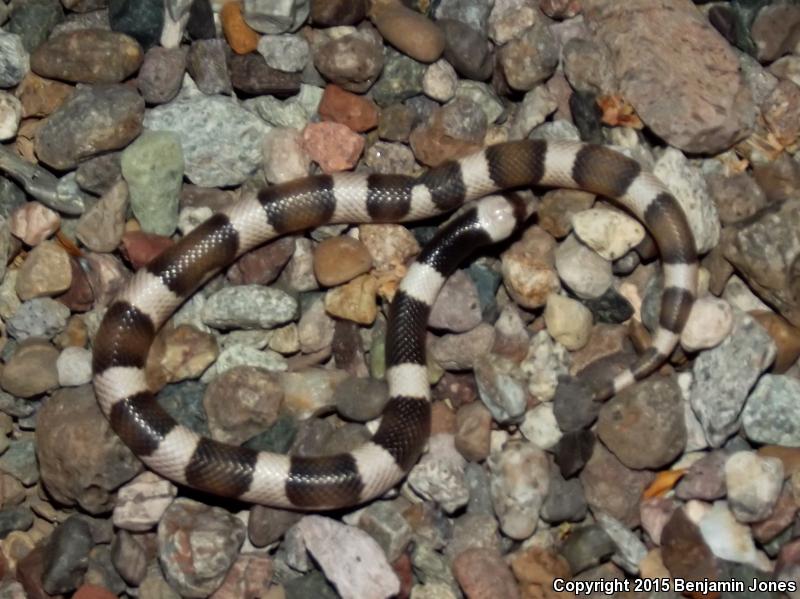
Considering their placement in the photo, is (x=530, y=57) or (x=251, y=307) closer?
(x=251, y=307)

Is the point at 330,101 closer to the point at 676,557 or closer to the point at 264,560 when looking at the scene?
the point at 264,560

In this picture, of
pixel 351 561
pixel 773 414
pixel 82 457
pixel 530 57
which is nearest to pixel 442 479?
pixel 351 561

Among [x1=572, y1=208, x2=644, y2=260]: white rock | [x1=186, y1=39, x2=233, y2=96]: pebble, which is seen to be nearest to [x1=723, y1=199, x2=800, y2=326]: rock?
[x1=572, y1=208, x2=644, y2=260]: white rock

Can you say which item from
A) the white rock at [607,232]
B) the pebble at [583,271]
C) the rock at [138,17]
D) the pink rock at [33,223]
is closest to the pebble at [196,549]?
the pink rock at [33,223]

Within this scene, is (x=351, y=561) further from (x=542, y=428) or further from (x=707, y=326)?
(x=707, y=326)

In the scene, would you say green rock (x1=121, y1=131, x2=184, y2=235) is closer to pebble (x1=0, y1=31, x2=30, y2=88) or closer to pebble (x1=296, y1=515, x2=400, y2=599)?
pebble (x1=0, y1=31, x2=30, y2=88)

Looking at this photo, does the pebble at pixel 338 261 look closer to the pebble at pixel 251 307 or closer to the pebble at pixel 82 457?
the pebble at pixel 251 307
